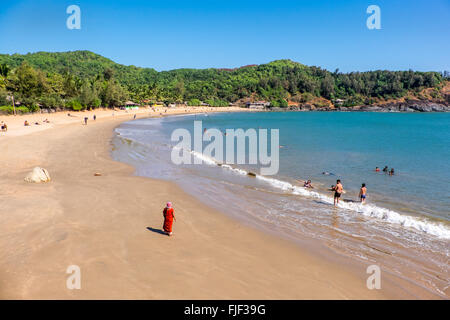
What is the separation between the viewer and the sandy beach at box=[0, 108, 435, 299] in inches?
274

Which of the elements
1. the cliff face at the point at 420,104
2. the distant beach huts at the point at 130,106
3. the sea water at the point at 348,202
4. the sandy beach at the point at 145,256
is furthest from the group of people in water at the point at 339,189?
the cliff face at the point at 420,104

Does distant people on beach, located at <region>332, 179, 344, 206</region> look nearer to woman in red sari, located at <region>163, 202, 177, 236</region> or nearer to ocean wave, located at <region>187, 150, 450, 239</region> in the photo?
ocean wave, located at <region>187, 150, 450, 239</region>

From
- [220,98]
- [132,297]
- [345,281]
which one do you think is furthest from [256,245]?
[220,98]

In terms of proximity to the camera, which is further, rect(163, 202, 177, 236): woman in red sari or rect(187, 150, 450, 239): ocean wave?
rect(187, 150, 450, 239): ocean wave

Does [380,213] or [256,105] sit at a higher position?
[256,105]

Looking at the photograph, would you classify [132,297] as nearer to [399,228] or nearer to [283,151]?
[399,228]

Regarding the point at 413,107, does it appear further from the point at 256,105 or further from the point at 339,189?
the point at 339,189

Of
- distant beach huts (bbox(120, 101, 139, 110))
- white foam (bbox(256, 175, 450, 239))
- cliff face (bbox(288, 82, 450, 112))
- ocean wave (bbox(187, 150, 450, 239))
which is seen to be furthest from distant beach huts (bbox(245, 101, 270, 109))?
white foam (bbox(256, 175, 450, 239))

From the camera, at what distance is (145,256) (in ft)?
27.8

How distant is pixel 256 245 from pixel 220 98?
635 ft

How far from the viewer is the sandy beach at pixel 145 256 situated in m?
6.96

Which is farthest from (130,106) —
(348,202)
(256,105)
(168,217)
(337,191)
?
(168,217)

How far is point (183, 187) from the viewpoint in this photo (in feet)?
56.4

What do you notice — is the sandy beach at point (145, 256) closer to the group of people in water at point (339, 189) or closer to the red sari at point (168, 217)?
the red sari at point (168, 217)
